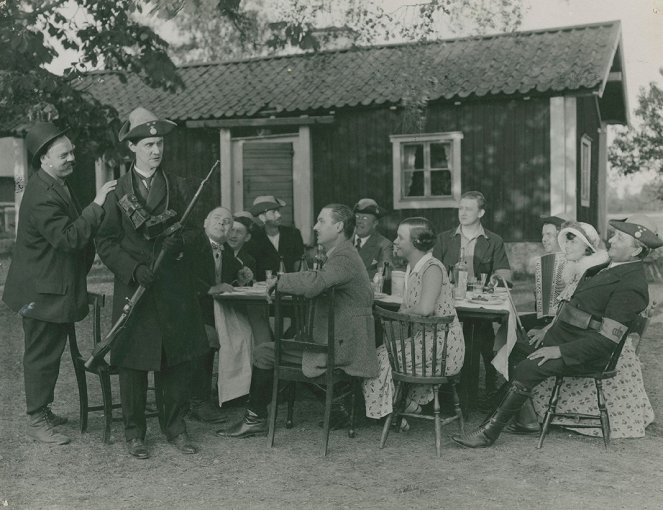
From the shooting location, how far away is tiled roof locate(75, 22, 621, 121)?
1241 cm

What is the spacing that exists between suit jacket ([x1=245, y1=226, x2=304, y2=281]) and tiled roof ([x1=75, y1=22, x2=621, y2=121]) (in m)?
4.47

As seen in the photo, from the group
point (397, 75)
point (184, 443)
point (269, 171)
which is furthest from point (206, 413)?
point (269, 171)

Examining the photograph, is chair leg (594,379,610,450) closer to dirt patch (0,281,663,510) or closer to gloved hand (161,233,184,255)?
dirt patch (0,281,663,510)

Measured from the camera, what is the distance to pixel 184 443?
15.0 ft

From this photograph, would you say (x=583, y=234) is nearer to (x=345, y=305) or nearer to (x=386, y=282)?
(x=386, y=282)

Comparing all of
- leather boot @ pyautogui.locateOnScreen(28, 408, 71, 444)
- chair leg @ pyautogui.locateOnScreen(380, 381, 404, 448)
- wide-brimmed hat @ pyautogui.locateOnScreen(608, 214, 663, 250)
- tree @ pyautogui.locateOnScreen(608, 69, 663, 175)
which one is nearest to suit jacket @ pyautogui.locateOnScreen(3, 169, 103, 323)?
leather boot @ pyautogui.locateOnScreen(28, 408, 71, 444)

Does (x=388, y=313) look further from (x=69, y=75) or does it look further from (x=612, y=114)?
(x=612, y=114)

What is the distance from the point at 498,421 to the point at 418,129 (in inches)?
366

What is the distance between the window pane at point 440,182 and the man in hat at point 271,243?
644 centimetres

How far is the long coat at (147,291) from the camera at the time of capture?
441 cm

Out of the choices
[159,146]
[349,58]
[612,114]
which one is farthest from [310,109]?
[159,146]

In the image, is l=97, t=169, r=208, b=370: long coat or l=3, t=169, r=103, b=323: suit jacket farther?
l=3, t=169, r=103, b=323: suit jacket

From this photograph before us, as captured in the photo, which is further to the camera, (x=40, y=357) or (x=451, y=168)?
(x=451, y=168)

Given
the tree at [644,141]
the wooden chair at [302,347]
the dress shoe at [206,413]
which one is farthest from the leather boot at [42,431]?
the tree at [644,141]
